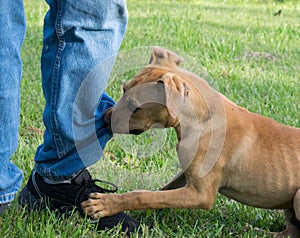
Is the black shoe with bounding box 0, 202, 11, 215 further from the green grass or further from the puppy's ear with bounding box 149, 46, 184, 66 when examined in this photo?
the puppy's ear with bounding box 149, 46, 184, 66

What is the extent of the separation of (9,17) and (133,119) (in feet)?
2.55

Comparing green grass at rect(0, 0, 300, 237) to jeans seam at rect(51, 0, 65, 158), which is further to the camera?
green grass at rect(0, 0, 300, 237)

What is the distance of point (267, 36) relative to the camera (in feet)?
27.2

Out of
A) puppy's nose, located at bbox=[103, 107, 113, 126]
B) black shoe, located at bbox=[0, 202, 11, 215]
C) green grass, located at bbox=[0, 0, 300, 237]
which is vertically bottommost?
green grass, located at bbox=[0, 0, 300, 237]

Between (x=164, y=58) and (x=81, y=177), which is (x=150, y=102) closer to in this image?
(x=164, y=58)

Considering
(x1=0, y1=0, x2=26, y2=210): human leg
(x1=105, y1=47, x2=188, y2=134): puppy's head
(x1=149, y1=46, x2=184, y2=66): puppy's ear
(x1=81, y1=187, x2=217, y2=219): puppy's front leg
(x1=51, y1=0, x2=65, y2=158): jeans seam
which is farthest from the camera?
(x1=149, y1=46, x2=184, y2=66): puppy's ear

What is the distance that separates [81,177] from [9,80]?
0.66 metres

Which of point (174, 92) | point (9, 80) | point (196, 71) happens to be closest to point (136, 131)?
point (174, 92)

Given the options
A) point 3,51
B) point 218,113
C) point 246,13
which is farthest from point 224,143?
point 246,13

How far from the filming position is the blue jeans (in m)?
2.87

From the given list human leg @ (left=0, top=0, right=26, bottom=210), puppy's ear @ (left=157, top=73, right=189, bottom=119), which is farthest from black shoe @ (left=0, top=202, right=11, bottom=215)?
puppy's ear @ (left=157, top=73, right=189, bottom=119)

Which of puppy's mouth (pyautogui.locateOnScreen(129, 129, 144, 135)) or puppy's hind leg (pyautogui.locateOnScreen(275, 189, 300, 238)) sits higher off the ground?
puppy's mouth (pyautogui.locateOnScreen(129, 129, 144, 135))

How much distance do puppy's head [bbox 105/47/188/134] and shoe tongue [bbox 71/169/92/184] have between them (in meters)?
0.26

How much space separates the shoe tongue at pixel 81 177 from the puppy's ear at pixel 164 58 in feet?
2.16
